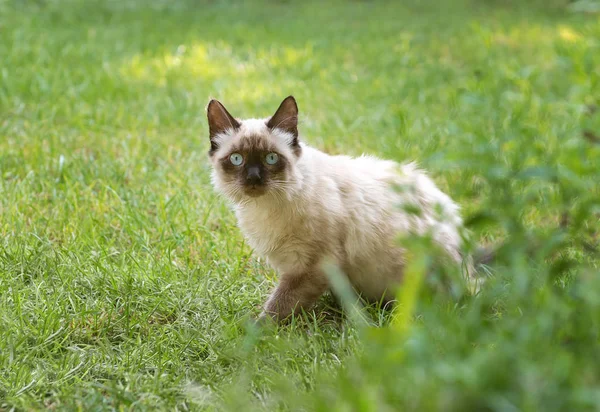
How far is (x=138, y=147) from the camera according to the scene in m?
4.97

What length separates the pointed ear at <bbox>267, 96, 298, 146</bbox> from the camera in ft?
10.1

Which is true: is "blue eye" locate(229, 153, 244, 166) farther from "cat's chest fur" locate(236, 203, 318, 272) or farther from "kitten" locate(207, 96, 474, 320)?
"cat's chest fur" locate(236, 203, 318, 272)

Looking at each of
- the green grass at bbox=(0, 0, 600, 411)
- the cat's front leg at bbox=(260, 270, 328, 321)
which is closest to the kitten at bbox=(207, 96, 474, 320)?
the cat's front leg at bbox=(260, 270, 328, 321)

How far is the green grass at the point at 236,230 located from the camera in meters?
1.64

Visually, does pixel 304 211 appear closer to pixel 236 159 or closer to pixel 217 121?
pixel 236 159

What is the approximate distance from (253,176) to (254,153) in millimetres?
122

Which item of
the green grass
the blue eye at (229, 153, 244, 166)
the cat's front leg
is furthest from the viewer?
the blue eye at (229, 153, 244, 166)

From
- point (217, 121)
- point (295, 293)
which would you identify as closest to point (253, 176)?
point (217, 121)

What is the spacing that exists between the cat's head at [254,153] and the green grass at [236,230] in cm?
51

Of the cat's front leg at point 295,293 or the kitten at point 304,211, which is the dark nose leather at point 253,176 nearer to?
the kitten at point 304,211

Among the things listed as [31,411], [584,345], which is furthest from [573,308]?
[31,411]

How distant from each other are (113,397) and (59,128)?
3325mm

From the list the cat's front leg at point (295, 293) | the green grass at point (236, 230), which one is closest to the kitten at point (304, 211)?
the cat's front leg at point (295, 293)

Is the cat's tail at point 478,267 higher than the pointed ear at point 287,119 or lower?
lower
